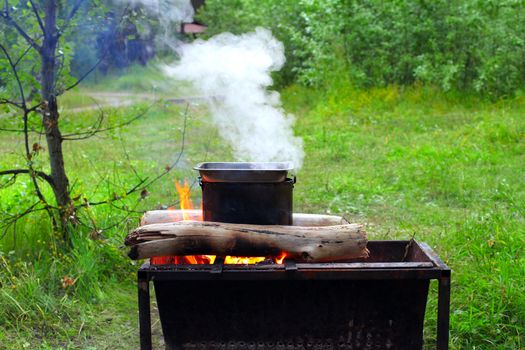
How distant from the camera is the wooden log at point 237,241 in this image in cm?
304

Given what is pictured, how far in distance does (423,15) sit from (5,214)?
886 cm

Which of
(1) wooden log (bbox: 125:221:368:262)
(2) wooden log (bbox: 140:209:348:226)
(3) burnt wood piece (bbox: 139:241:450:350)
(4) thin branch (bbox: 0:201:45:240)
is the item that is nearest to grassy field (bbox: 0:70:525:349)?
(4) thin branch (bbox: 0:201:45:240)

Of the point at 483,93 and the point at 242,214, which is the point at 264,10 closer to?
the point at 483,93

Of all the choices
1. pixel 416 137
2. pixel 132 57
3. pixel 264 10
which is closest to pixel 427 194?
pixel 416 137

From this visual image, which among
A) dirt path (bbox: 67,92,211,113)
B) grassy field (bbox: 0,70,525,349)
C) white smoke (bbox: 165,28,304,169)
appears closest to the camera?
grassy field (bbox: 0,70,525,349)

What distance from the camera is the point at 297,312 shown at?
304cm

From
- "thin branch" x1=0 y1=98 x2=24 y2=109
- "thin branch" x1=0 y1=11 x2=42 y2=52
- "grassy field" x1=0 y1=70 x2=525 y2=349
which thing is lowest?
"grassy field" x1=0 y1=70 x2=525 y2=349

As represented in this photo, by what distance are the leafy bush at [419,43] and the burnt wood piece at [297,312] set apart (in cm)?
820

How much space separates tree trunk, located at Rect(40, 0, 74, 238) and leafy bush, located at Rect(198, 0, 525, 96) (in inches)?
303

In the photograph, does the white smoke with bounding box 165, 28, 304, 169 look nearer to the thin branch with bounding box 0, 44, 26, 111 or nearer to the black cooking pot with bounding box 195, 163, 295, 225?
the black cooking pot with bounding box 195, 163, 295, 225

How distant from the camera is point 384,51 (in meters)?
11.6

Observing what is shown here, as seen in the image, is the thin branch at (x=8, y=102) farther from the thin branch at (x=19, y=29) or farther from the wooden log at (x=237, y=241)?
the wooden log at (x=237, y=241)

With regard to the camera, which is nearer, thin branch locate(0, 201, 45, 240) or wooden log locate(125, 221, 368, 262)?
wooden log locate(125, 221, 368, 262)

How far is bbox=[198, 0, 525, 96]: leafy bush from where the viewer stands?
35.6 ft
